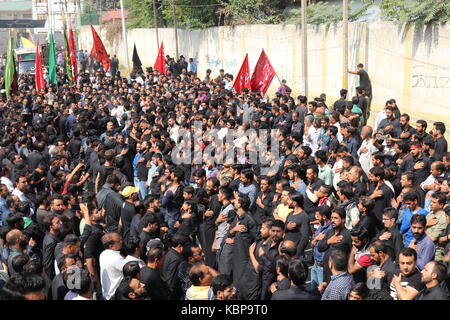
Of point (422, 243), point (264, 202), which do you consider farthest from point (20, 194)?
point (422, 243)

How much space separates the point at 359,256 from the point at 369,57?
1100cm

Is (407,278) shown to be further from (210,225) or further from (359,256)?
(210,225)

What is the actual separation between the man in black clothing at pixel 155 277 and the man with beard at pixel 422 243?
2.45 metres

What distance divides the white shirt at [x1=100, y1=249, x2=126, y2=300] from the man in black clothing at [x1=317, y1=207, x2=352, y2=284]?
2.06 m

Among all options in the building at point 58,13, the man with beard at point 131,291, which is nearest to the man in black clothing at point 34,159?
the man with beard at point 131,291

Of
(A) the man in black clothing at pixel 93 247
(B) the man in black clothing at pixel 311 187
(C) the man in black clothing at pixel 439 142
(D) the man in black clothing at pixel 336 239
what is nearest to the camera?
(D) the man in black clothing at pixel 336 239

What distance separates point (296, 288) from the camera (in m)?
5.04

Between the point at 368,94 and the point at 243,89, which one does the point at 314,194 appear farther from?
the point at 368,94

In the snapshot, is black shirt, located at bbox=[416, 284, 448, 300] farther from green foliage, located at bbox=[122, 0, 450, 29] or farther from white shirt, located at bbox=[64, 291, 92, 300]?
green foliage, located at bbox=[122, 0, 450, 29]

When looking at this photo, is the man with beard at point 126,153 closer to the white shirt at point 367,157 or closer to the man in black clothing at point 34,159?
the man in black clothing at point 34,159

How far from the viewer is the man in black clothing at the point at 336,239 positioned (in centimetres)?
612

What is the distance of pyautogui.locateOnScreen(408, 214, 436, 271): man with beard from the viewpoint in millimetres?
5891

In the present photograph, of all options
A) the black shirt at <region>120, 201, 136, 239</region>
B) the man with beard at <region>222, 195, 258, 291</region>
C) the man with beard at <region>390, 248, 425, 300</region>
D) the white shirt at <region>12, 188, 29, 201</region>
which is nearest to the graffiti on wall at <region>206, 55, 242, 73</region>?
the white shirt at <region>12, 188, 29, 201</region>

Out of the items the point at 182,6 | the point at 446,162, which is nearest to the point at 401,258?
the point at 446,162
